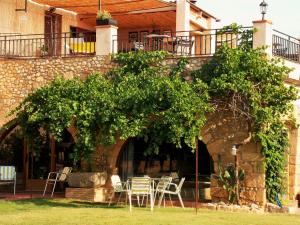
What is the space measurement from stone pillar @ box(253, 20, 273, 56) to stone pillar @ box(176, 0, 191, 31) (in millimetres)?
5176

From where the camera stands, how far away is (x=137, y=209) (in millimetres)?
15797

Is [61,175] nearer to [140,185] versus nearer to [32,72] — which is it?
[32,72]

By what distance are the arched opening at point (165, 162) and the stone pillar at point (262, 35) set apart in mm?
2997

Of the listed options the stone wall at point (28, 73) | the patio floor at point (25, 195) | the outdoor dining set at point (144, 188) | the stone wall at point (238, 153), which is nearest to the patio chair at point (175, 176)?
the outdoor dining set at point (144, 188)

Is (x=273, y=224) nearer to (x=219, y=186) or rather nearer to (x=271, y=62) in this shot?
(x=219, y=186)

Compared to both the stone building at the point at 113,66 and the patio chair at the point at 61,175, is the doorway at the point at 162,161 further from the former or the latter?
the patio chair at the point at 61,175

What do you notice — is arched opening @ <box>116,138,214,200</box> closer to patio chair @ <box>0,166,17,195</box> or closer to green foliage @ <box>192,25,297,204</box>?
green foliage @ <box>192,25,297,204</box>

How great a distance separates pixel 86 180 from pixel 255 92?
16.2ft

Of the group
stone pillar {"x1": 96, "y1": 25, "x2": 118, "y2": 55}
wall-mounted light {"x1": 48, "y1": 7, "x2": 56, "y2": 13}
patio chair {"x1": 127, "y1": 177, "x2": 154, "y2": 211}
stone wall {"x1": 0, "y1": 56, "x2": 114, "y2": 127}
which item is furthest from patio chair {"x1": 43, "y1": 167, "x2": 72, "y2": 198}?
wall-mounted light {"x1": 48, "y1": 7, "x2": 56, "y2": 13}

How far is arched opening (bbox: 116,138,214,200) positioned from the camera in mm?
18156

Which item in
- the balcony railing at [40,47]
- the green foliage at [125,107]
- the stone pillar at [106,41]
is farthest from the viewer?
the balcony railing at [40,47]

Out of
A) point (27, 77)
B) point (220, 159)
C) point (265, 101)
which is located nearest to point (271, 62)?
point (265, 101)

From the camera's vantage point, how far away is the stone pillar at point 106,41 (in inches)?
750

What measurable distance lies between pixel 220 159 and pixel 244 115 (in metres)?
1.30
